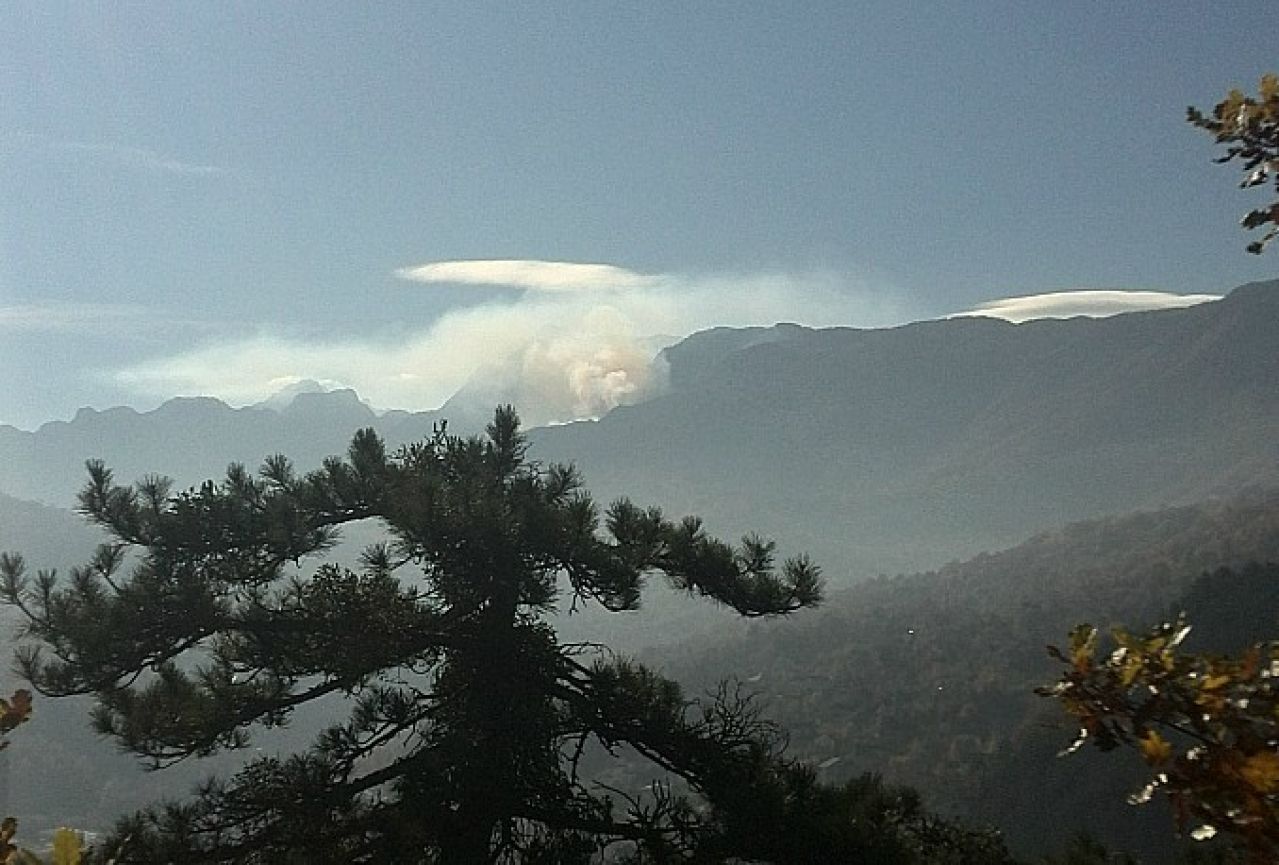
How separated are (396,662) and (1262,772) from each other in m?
6.69

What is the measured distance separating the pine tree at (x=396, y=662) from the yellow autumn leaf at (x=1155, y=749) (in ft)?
18.7

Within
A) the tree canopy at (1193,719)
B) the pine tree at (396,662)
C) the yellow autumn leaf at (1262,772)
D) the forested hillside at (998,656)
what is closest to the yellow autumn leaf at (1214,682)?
the tree canopy at (1193,719)

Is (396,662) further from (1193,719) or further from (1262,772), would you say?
(1262,772)

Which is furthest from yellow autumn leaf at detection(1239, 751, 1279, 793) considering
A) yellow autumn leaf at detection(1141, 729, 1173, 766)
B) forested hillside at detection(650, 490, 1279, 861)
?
forested hillside at detection(650, 490, 1279, 861)

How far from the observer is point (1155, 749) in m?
2.02

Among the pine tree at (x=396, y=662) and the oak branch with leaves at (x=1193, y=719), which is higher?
the oak branch with leaves at (x=1193, y=719)

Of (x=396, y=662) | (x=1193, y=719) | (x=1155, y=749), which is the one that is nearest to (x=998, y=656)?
(x=396, y=662)

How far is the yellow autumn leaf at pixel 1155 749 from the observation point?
6.63 ft

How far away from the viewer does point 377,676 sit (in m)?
8.16

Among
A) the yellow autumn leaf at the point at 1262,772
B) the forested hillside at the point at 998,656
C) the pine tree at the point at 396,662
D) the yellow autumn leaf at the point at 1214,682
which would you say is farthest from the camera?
the forested hillside at the point at 998,656

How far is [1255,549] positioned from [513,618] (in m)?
78.4

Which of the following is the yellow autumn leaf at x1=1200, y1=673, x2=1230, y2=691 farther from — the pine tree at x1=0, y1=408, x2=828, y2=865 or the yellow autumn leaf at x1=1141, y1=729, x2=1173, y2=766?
the pine tree at x1=0, y1=408, x2=828, y2=865

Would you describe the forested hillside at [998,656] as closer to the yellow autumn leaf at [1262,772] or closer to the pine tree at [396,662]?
the pine tree at [396,662]

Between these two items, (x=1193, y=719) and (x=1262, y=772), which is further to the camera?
(x=1193, y=719)
